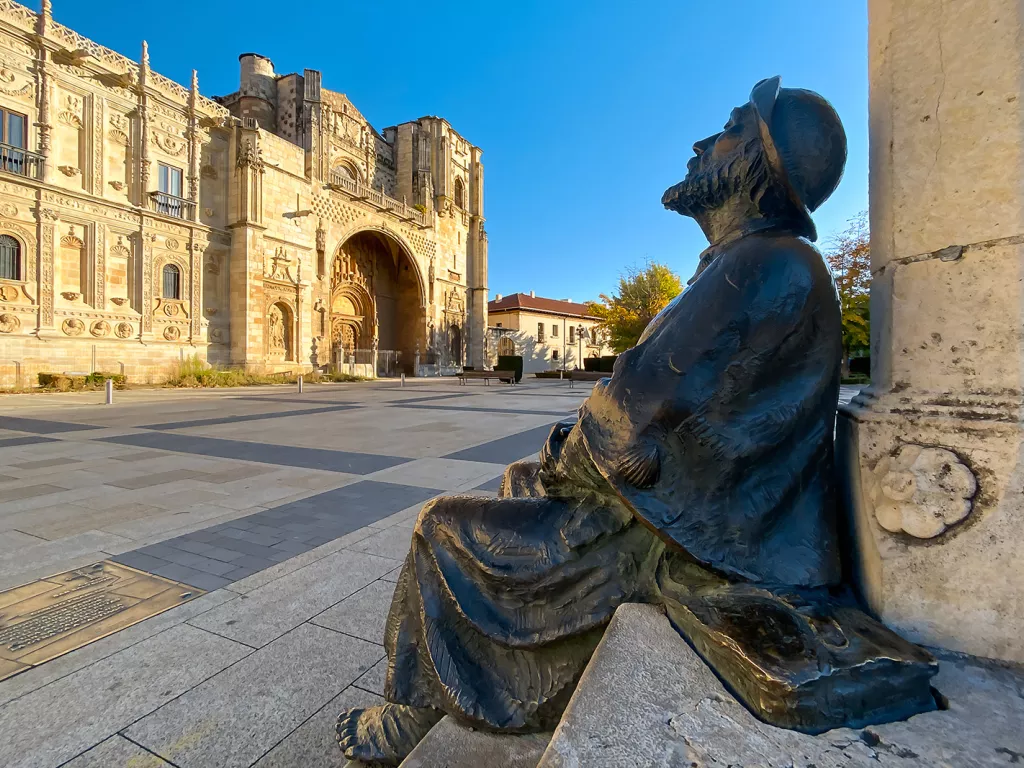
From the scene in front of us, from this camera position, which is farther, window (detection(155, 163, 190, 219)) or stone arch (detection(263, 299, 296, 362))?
stone arch (detection(263, 299, 296, 362))

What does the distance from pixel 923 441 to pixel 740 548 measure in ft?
1.58

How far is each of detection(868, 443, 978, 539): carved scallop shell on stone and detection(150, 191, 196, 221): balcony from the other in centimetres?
2763

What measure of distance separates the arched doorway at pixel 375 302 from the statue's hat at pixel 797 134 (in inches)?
1291

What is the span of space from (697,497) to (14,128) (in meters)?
27.0

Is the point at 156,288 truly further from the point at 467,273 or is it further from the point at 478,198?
the point at 478,198

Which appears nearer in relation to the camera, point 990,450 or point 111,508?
point 990,450

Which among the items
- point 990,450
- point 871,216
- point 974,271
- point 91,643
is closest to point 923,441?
point 990,450

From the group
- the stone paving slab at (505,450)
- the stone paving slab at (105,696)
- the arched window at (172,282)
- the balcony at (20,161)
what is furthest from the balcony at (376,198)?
the stone paving slab at (105,696)

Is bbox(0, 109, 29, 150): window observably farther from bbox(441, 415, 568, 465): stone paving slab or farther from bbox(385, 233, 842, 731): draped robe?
bbox(385, 233, 842, 731): draped robe

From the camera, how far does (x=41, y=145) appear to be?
19.2m

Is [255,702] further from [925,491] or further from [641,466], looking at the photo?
[925,491]

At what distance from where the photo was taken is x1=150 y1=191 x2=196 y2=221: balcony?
22.5m

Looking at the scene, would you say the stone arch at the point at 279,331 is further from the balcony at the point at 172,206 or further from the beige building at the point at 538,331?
the beige building at the point at 538,331

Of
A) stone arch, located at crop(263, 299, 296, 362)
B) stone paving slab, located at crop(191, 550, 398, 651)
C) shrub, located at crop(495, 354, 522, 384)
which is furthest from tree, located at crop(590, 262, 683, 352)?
stone paving slab, located at crop(191, 550, 398, 651)
